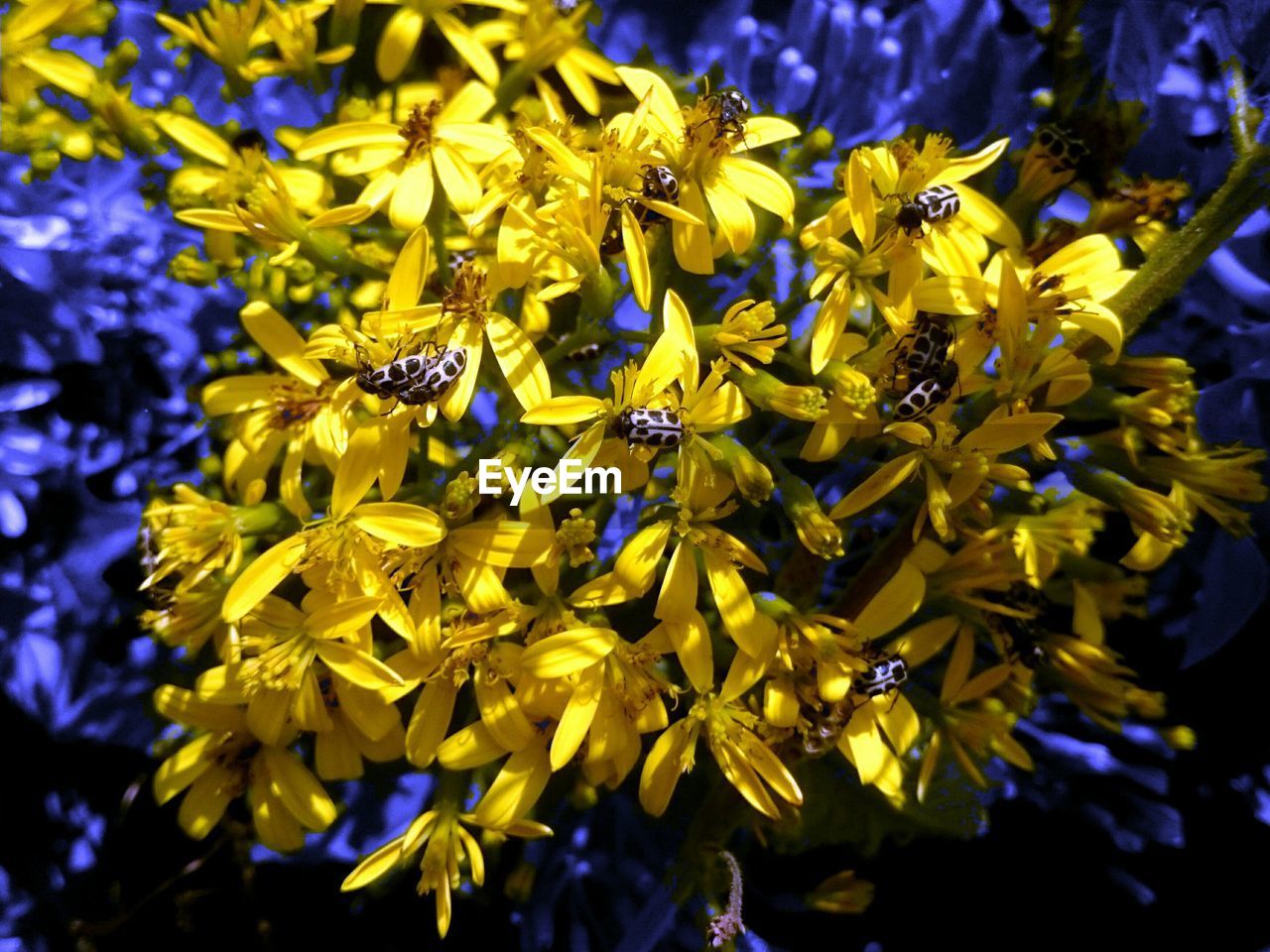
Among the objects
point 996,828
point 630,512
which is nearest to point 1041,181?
point 630,512

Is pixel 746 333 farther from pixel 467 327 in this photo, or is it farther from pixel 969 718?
pixel 969 718

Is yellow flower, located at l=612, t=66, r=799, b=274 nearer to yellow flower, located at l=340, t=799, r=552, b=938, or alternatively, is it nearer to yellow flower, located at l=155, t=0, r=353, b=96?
yellow flower, located at l=155, t=0, r=353, b=96

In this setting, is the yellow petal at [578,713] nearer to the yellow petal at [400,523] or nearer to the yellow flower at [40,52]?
the yellow petal at [400,523]

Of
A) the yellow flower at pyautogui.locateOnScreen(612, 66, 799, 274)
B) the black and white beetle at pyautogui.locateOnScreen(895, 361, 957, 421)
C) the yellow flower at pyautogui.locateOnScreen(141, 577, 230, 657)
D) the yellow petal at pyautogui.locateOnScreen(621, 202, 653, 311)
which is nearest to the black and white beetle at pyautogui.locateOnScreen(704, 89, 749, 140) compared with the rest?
the yellow flower at pyautogui.locateOnScreen(612, 66, 799, 274)

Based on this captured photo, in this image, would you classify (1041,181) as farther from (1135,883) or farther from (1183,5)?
(1135,883)

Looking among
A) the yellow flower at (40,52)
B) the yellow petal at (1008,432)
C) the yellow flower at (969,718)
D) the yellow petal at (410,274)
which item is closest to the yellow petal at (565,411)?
the yellow petal at (410,274)
